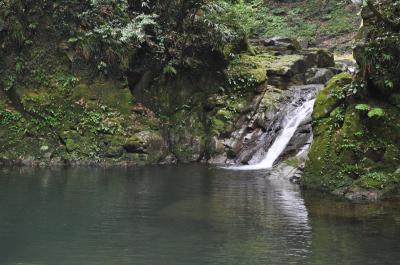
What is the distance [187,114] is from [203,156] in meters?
1.90

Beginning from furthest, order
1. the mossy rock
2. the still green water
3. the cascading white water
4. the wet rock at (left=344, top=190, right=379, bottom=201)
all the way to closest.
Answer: the cascading white water < the mossy rock < the wet rock at (left=344, top=190, right=379, bottom=201) < the still green water

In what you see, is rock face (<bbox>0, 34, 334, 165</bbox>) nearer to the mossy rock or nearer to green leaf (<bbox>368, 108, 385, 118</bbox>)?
the mossy rock

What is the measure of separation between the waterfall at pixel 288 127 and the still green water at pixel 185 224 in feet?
10.5

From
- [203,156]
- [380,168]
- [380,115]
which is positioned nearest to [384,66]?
[380,115]

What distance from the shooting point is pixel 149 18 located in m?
20.3

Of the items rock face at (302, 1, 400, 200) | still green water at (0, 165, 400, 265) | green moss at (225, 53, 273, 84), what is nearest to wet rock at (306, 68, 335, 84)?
green moss at (225, 53, 273, 84)

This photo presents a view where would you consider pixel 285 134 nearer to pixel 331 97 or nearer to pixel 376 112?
pixel 331 97

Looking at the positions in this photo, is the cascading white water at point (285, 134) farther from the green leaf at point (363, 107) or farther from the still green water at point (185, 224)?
the green leaf at point (363, 107)

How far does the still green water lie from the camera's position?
807 cm

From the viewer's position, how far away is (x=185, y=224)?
10086 millimetres

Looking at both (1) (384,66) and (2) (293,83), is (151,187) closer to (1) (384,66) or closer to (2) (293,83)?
(1) (384,66)

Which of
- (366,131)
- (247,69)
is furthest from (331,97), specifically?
(247,69)

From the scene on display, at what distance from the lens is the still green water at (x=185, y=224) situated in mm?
8070

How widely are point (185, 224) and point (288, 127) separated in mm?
10448
